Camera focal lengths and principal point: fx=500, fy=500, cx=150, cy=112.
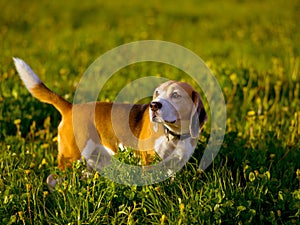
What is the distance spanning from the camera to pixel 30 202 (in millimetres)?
3572

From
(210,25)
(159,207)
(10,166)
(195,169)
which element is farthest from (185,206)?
(210,25)

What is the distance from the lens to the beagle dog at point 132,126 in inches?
154

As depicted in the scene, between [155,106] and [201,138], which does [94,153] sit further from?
[201,138]

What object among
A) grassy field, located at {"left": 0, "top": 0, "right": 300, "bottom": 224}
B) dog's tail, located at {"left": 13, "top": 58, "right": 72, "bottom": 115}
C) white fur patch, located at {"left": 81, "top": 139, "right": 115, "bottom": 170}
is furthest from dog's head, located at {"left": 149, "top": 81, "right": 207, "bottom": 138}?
dog's tail, located at {"left": 13, "top": 58, "right": 72, "bottom": 115}

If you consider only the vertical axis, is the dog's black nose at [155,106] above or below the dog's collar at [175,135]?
above

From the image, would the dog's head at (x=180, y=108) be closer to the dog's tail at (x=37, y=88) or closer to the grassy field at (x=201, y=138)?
the grassy field at (x=201, y=138)

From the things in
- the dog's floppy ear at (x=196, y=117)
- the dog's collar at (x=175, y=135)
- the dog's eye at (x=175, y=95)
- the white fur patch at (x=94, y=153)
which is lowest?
the white fur patch at (x=94, y=153)

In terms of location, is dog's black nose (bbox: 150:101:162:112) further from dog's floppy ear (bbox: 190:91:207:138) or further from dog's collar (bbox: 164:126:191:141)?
dog's floppy ear (bbox: 190:91:207:138)

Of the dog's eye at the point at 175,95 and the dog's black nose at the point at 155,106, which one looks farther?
the dog's eye at the point at 175,95

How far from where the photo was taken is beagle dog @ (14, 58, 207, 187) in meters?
3.91

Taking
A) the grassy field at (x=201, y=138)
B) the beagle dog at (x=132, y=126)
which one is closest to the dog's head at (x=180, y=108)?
the beagle dog at (x=132, y=126)

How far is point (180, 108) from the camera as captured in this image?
3.94 metres

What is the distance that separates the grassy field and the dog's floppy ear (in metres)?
0.27

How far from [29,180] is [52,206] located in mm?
259
